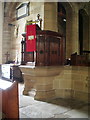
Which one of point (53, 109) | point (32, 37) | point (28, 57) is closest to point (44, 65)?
point (32, 37)

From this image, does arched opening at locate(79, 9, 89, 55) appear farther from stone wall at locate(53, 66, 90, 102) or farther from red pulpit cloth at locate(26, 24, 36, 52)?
red pulpit cloth at locate(26, 24, 36, 52)

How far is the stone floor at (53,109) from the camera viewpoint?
212 centimetres

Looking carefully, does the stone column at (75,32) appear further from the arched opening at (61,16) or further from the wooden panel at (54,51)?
the wooden panel at (54,51)

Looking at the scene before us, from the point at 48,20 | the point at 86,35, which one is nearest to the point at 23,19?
the point at 48,20

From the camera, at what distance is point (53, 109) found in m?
2.38

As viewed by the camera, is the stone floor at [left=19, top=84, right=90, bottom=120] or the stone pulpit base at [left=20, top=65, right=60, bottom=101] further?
the stone pulpit base at [left=20, top=65, right=60, bottom=101]

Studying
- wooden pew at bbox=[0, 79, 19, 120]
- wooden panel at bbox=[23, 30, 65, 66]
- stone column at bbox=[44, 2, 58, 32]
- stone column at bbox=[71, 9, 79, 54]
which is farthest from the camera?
stone column at bbox=[71, 9, 79, 54]

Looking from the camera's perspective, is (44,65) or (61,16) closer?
(44,65)

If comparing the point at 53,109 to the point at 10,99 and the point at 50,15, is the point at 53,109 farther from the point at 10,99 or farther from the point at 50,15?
the point at 50,15

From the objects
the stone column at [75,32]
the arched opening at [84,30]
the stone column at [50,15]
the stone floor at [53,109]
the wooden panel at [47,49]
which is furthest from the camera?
the arched opening at [84,30]

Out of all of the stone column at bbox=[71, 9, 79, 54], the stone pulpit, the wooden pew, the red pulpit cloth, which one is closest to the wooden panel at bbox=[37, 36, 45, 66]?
the stone pulpit

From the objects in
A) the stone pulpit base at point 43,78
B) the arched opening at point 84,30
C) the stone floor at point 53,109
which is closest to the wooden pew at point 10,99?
the stone floor at point 53,109

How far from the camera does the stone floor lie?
6.95ft

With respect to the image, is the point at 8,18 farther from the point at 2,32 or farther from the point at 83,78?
the point at 83,78
